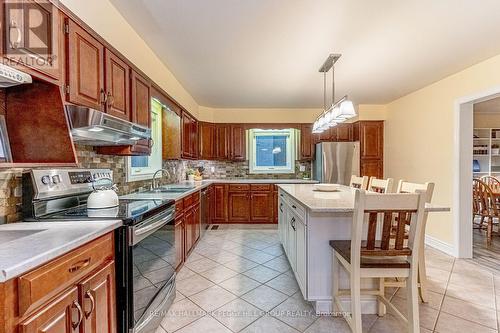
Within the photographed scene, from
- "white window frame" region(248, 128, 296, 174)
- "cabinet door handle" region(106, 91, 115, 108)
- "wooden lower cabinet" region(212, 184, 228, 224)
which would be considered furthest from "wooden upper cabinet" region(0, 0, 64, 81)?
"white window frame" region(248, 128, 296, 174)

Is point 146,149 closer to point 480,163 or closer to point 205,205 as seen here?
point 205,205

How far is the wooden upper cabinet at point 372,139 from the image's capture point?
546 centimetres

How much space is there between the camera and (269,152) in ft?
19.5

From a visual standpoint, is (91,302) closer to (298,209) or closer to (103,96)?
(103,96)

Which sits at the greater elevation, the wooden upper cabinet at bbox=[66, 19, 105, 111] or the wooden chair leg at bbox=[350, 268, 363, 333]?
the wooden upper cabinet at bbox=[66, 19, 105, 111]

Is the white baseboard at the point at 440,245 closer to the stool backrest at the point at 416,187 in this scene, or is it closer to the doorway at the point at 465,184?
the doorway at the point at 465,184

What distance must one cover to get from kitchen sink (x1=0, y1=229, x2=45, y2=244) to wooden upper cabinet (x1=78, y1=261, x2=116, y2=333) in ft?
1.11

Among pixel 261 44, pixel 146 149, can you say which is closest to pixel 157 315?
pixel 146 149

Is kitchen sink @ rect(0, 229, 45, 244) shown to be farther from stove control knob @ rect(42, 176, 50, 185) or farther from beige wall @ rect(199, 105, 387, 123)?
beige wall @ rect(199, 105, 387, 123)

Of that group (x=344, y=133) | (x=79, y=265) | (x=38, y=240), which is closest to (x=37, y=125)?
(x=38, y=240)

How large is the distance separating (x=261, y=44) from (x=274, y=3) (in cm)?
70

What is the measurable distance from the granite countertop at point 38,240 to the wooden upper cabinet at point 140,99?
1238 millimetres

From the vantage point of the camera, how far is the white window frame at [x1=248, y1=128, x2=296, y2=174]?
586 centimetres

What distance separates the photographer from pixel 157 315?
1937 millimetres
